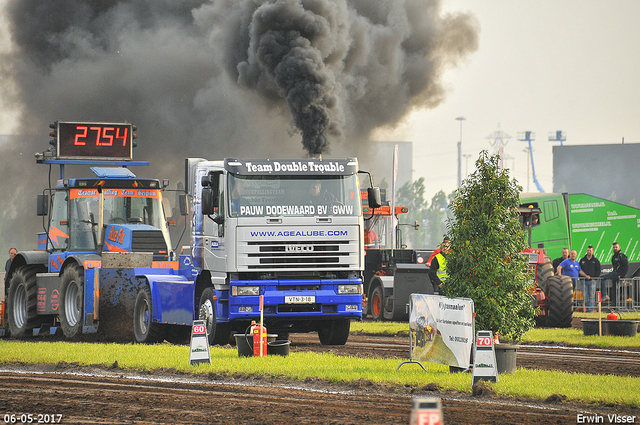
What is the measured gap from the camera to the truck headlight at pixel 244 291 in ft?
47.8

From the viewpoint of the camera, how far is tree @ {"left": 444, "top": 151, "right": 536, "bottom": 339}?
1173 centimetres

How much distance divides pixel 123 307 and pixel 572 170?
79905 mm

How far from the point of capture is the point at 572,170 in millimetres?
91812

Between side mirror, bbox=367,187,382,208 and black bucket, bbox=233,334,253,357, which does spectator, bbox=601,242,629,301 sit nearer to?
side mirror, bbox=367,187,382,208

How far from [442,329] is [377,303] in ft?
40.3

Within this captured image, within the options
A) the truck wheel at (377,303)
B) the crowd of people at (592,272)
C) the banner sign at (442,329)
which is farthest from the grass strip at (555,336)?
the banner sign at (442,329)

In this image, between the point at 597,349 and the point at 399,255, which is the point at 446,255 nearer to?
the point at 597,349

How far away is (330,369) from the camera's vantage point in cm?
1216

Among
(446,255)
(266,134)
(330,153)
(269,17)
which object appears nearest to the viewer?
(446,255)

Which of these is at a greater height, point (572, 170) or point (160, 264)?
point (572, 170)

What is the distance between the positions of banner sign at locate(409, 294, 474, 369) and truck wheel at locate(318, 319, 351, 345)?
3837 millimetres

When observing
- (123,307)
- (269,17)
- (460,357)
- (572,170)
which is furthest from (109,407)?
(572,170)

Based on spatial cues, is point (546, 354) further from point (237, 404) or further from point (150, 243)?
point (150, 243)

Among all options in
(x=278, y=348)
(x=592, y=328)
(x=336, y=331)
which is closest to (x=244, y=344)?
(x=278, y=348)
